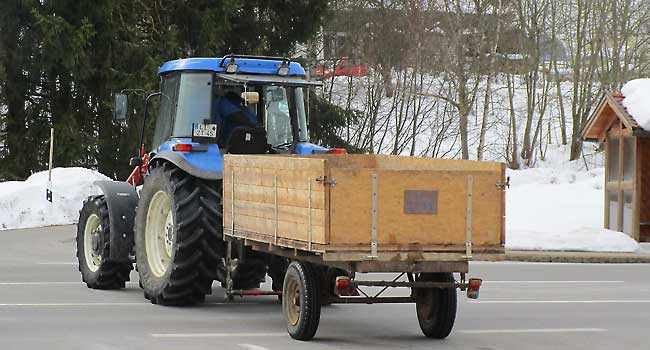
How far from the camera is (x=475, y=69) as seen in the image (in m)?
46.2

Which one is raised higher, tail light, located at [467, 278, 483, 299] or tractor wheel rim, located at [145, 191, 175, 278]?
tractor wheel rim, located at [145, 191, 175, 278]

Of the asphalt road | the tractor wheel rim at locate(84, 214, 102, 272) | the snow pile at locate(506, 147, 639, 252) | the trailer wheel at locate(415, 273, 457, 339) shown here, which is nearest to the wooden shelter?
the snow pile at locate(506, 147, 639, 252)

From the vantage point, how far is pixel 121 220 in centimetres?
1562

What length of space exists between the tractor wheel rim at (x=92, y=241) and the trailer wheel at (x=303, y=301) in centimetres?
486

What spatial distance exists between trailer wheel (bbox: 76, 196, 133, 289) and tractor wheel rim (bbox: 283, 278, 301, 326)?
4.30 meters

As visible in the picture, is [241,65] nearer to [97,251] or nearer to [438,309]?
[97,251]

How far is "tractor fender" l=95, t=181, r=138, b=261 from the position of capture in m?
15.6

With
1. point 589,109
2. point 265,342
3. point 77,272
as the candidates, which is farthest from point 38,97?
point 265,342

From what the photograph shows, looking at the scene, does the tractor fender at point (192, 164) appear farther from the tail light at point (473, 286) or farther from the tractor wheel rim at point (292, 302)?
the tail light at point (473, 286)

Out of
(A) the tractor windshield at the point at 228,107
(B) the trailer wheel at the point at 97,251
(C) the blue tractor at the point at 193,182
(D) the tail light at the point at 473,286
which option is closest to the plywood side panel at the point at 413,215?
(D) the tail light at the point at 473,286

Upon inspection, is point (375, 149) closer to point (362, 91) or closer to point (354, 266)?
point (362, 91)

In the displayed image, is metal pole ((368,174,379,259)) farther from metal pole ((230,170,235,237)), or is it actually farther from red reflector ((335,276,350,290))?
metal pole ((230,170,235,237))

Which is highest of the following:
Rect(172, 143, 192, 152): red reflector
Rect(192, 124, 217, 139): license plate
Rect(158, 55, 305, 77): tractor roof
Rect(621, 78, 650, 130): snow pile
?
Rect(621, 78, 650, 130): snow pile

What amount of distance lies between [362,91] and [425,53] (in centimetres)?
260
